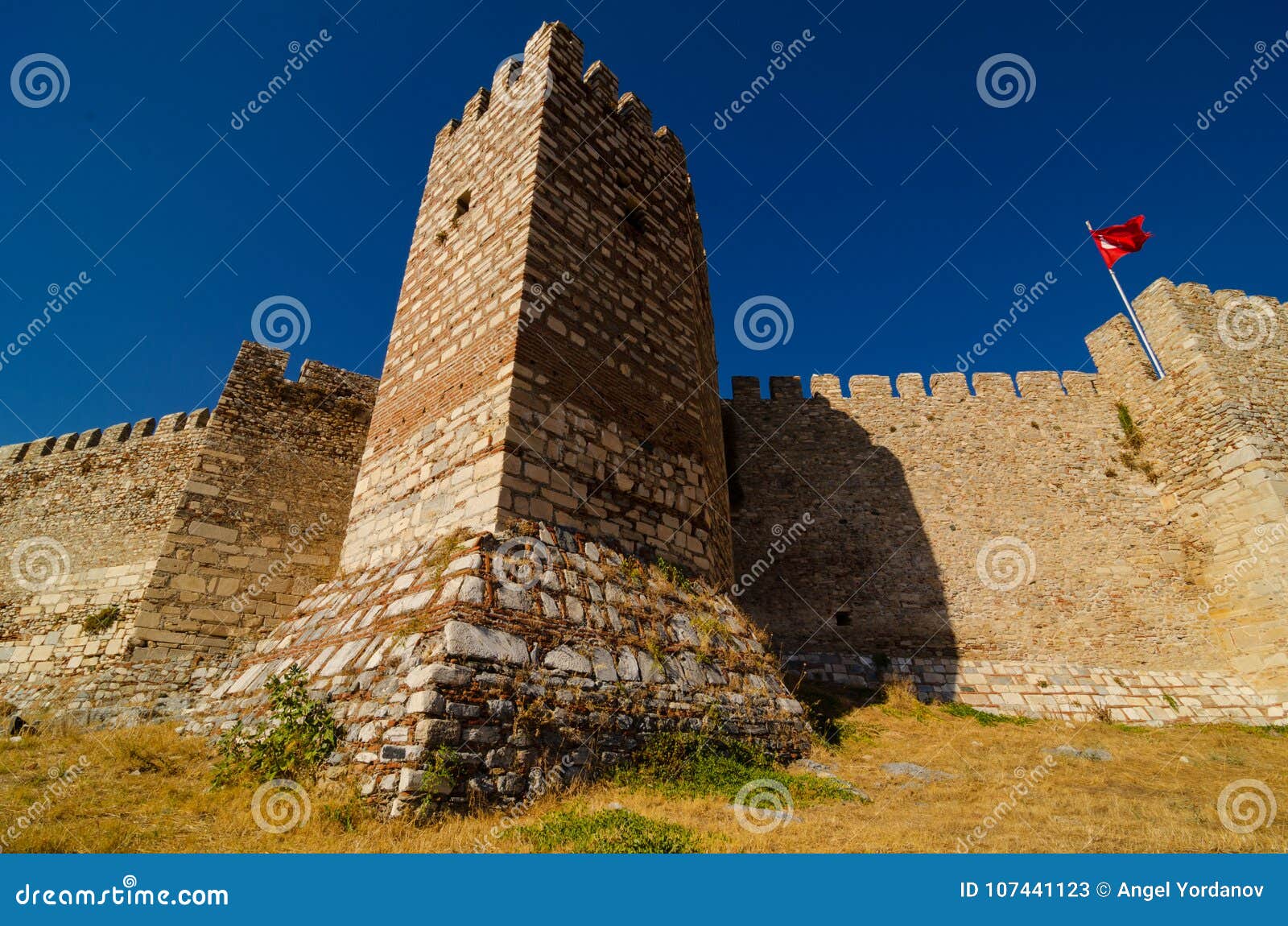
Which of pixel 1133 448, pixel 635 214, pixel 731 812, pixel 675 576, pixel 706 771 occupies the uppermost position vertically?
pixel 635 214

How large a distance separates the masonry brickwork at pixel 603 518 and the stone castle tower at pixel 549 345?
0.05 m

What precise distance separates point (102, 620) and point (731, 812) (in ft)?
31.8

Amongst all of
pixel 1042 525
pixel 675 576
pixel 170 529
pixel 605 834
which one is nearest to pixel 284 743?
pixel 605 834

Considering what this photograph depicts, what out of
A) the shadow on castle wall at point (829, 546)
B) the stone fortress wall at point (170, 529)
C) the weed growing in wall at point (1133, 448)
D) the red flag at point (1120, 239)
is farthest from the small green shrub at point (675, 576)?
the red flag at point (1120, 239)

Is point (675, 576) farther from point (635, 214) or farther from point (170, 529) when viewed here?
point (170, 529)

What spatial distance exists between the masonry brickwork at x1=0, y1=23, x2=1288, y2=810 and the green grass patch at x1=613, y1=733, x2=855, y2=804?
218 mm

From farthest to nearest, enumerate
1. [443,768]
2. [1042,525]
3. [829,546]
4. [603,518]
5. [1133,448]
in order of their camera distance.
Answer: [1133,448] < [1042,525] < [829,546] < [603,518] < [443,768]

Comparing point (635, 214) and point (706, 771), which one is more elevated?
point (635, 214)

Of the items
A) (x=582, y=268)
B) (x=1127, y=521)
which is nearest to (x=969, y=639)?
(x=1127, y=521)

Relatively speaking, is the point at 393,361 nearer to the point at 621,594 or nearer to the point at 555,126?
the point at 555,126

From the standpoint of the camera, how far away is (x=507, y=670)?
449 centimetres

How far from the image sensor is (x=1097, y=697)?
11805 millimetres

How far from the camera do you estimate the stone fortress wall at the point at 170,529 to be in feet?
29.3

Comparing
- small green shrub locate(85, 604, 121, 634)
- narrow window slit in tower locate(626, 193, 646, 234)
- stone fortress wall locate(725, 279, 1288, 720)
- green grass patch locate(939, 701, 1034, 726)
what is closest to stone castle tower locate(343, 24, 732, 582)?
narrow window slit in tower locate(626, 193, 646, 234)
